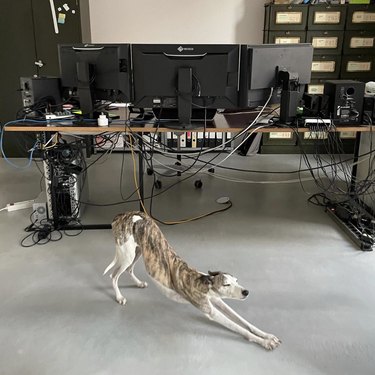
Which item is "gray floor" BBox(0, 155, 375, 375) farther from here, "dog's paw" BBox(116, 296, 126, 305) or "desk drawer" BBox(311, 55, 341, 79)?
"desk drawer" BBox(311, 55, 341, 79)

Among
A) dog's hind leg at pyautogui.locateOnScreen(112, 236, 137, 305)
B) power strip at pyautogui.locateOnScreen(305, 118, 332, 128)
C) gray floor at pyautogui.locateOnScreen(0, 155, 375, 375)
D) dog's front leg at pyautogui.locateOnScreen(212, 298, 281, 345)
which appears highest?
power strip at pyautogui.locateOnScreen(305, 118, 332, 128)

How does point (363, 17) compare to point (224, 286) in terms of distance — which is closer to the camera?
point (224, 286)

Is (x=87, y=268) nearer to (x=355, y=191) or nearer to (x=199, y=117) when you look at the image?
(x=199, y=117)


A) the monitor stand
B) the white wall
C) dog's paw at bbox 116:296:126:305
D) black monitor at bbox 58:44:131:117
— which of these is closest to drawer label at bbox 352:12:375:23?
the white wall

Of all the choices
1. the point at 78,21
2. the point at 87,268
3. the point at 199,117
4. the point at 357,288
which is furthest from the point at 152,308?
the point at 78,21

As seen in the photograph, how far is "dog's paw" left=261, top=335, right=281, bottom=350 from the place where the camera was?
5.54ft

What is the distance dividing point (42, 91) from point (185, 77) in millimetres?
1044

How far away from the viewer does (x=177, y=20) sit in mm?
4836

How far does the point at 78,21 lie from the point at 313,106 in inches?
114

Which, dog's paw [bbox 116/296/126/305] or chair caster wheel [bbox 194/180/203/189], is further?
chair caster wheel [bbox 194/180/203/189]

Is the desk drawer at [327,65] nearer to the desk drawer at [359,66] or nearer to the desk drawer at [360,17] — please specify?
the desk drawer at [359,66]

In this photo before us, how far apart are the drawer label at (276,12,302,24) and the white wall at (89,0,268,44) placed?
441mm

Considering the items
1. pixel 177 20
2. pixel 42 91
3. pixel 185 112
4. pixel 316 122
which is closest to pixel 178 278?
pixel 185 112

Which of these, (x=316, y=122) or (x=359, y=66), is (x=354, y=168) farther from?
(x=359, y=66)
